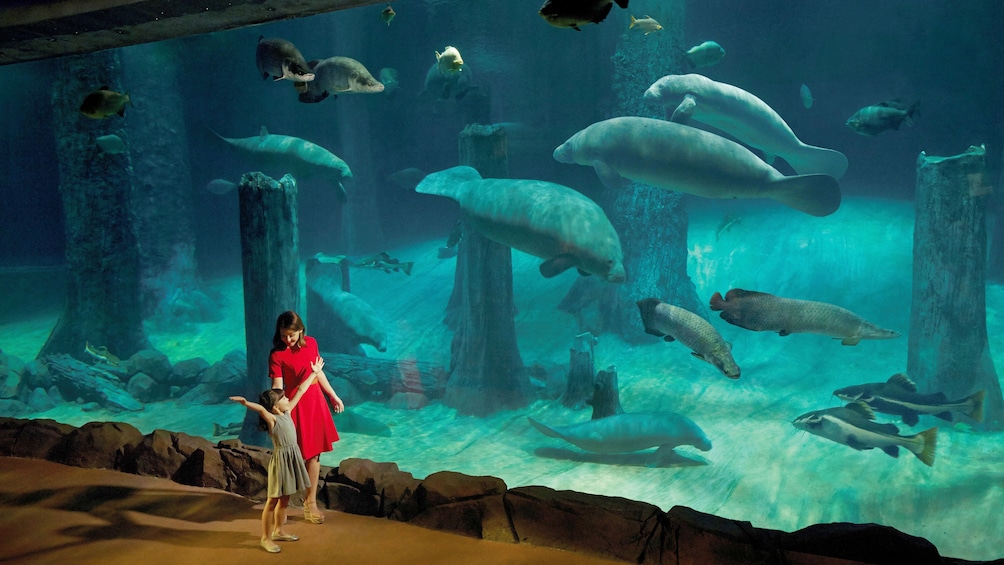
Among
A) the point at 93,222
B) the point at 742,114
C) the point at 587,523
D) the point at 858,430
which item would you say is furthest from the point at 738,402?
the point at 93,222

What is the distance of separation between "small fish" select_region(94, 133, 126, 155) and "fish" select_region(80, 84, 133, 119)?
4.18 meters

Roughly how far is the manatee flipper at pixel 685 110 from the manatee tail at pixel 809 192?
1477mm

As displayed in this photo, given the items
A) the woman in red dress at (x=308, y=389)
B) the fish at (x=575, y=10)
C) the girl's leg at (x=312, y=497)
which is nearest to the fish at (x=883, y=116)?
the fish at (x=575, y=10)

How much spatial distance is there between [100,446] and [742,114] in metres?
7.20

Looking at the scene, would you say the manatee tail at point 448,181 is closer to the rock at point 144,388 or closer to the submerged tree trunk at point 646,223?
the submerged tree trunk at point 646,223

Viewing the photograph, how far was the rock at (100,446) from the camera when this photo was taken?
406 centimetres

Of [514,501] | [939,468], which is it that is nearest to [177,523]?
[514,501]

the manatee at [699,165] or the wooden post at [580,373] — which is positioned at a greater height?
the manatee at [699,165]

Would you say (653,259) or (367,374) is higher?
(653,259)

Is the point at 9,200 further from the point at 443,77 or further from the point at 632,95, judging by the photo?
the point at 632,95

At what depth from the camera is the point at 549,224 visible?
638 cm

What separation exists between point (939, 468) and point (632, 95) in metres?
6.98

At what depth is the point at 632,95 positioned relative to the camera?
32.7ft

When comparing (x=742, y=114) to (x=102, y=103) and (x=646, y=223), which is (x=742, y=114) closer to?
(x=646, y=223)
